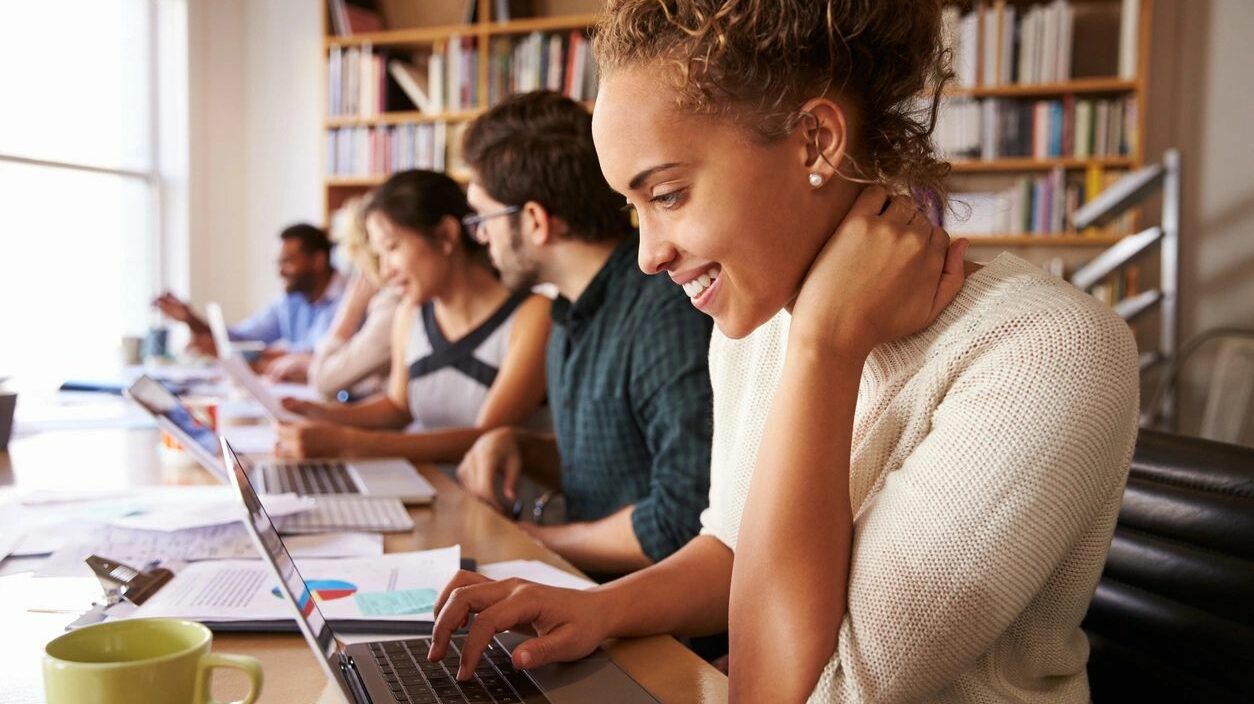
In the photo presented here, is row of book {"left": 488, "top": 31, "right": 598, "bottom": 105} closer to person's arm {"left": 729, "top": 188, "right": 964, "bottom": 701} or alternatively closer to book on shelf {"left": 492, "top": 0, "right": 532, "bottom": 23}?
book on shelf {"left": 492, "top": 0, "right": 532, "bottom": 23}

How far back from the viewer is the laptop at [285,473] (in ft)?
5.32

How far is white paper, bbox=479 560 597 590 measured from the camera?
45.1 inches

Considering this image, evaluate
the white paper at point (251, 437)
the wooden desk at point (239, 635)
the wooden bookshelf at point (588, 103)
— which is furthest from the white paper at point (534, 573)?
the wooden bookshelf at point (588, 103)

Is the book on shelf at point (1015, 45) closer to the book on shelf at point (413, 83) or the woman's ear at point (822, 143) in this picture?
the book on shelf at point (413, 83)

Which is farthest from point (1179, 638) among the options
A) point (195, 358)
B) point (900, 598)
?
point (195, 358)

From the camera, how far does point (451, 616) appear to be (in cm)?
88

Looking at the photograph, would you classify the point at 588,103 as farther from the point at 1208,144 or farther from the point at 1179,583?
the point at 1179,583

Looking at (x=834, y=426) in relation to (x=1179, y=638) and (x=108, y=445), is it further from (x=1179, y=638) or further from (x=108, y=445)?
(x=108, y=445)

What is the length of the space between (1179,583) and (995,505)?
36cm

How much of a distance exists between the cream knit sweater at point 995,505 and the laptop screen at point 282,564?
1.20 feet

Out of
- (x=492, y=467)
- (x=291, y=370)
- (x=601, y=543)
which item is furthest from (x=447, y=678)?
(x=291, y=370)

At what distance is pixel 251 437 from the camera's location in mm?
2184

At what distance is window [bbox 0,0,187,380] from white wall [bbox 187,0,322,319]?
0.22m

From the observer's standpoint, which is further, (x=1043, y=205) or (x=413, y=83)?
(x=413, y=83)
